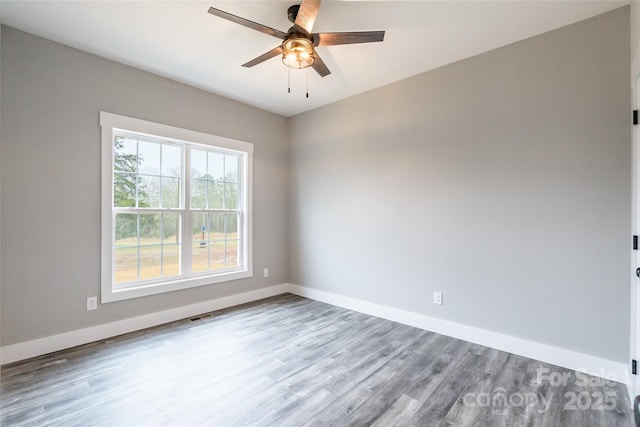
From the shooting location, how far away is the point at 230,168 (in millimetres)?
4141

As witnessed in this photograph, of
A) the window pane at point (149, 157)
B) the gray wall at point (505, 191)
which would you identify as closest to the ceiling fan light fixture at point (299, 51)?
the gray wall at point (505, 191)

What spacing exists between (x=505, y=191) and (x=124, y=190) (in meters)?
3.93

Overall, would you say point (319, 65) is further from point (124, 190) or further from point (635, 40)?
point (124, 190)

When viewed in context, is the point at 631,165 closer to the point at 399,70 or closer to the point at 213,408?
the point at 399,70

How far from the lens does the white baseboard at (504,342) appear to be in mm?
2221

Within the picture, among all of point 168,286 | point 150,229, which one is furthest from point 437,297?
point 150,229

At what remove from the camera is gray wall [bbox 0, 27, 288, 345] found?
8.07 ft

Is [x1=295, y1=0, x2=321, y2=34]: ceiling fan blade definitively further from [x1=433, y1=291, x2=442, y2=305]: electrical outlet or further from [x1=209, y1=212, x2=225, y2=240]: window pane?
[x1=433, y1=291, x2=442, y2=305]: electrical outlet

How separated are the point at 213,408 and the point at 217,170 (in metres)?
2.91

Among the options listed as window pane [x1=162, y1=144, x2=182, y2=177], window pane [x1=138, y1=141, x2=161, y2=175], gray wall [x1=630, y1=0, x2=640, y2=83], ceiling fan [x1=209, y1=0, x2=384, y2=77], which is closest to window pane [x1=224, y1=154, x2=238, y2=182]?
window pane [x1=162, y1=144, x2=182, y2=177]

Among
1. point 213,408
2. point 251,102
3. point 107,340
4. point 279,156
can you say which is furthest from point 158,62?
point 213,408

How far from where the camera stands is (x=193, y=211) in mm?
3688

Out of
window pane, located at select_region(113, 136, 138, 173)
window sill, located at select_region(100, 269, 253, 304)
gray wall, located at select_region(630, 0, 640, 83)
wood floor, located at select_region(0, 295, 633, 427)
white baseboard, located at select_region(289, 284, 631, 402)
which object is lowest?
wood floor, located at select_region(0, 295, 633, 427)

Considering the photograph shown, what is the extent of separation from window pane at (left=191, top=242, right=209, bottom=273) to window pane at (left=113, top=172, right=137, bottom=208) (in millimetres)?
883
